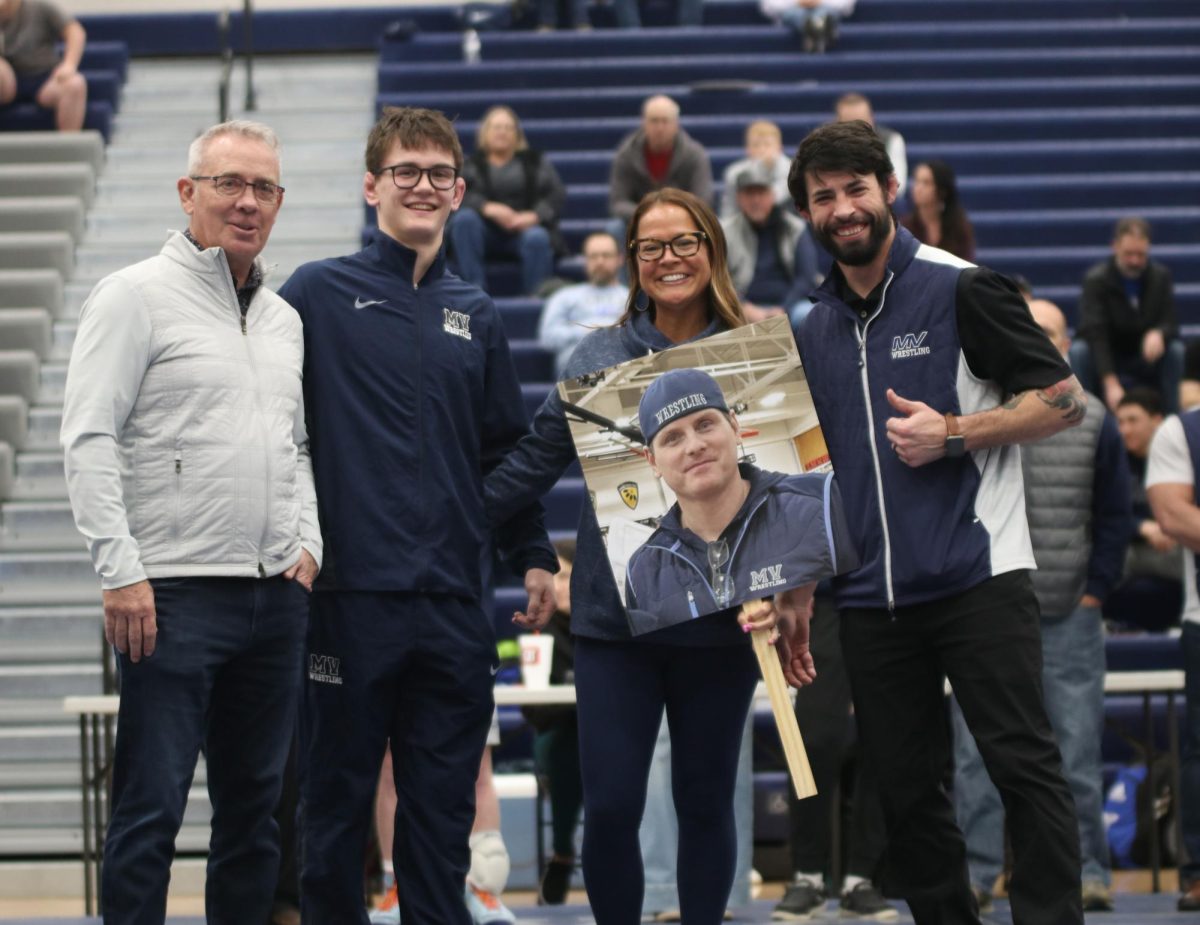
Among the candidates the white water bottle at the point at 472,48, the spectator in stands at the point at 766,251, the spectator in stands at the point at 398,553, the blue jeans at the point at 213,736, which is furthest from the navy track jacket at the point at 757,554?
the white water bottle at the point at 472,48

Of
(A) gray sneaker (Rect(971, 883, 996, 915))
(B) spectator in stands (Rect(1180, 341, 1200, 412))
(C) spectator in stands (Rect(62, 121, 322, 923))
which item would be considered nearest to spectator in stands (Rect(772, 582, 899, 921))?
(A) gray sneaker (Rect(971, 883, 996, 915))

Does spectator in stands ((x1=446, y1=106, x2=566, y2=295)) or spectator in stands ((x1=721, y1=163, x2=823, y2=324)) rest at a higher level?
spectator in stands ((x1=446, y1=106, x2=566, y2=295))

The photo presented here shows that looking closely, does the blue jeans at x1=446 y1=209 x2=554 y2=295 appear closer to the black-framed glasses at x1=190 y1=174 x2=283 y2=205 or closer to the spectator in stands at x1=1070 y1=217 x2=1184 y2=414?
the spectator in stands at x1=1070 y1=217 x2=1184 y2=414

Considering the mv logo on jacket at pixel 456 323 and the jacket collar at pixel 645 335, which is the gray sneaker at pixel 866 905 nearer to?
the jacket collar at pixel 645 335

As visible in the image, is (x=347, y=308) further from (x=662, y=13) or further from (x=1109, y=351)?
(x=662, y=13)

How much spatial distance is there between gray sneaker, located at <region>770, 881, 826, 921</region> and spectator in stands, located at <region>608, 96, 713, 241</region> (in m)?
4.24

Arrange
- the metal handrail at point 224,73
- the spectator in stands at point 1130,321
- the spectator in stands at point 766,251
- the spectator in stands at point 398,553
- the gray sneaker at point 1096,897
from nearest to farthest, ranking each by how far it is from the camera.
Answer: the spectator in stands at point 398,553 → the gray sneaker at point 1096,897 → the spectator in stands at point 766,251 → the spectator in stands at point 1130,321 → the metal handrail at point 224,73

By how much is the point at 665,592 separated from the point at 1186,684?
7.92 feet

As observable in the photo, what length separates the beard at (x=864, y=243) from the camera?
3.47 m

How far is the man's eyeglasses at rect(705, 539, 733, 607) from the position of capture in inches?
131

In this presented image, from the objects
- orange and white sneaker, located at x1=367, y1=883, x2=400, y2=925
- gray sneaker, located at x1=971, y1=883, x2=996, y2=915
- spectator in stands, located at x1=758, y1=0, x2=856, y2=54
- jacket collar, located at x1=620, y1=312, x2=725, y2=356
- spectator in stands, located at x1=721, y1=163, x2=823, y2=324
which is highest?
spectator in stands, located at x1=758, y1=0, x2=856, y2=54

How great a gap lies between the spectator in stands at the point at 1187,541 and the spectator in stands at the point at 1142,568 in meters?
Result: 1.89

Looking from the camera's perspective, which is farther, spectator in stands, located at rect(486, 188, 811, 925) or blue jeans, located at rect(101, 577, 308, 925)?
spectator in stands, located at rect(486, 188, 811, 925)

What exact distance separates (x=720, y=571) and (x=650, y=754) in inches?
17.3
